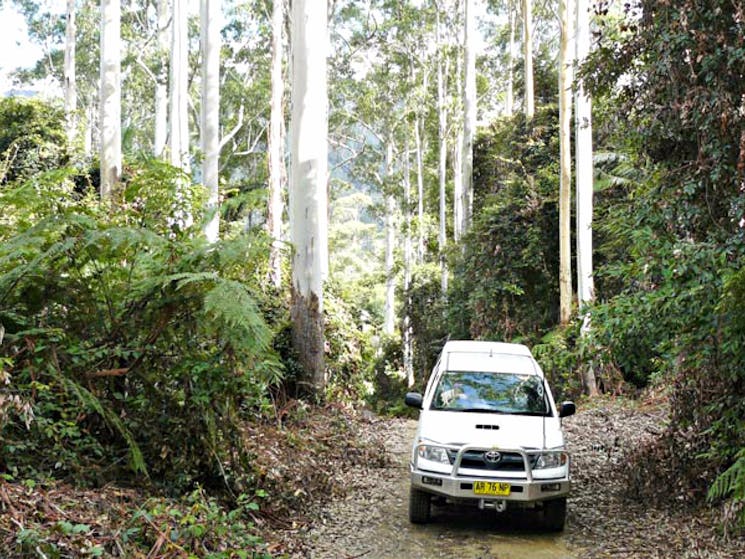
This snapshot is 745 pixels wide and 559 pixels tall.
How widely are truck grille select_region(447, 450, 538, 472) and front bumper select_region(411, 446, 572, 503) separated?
0.18ft

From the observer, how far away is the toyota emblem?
23.4 ft

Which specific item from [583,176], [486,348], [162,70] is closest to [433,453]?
[486,348]

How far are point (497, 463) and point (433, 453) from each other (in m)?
0.61

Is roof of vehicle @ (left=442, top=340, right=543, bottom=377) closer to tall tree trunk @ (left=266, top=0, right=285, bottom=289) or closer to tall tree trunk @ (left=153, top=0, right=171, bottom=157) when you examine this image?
tall tree trunk @ (left=266, top=0, right=285, bottom=289)

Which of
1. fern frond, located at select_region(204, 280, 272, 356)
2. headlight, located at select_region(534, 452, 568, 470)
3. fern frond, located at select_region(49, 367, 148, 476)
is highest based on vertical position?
fern frond, located at select_region(204, 280, 272, 356)

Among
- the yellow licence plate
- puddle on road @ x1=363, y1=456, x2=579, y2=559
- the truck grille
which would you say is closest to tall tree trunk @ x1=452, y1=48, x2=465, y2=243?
puddle on road @ x1=363, y1=456, x2=579, y2=559

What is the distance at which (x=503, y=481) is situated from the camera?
7.01m

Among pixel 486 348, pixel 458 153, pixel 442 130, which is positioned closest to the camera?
pixel 486 348

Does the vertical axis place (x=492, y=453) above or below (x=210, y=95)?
below

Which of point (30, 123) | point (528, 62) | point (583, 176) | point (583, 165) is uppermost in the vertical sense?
point (528, 62)

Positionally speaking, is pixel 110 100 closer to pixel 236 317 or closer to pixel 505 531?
pixel 236 317

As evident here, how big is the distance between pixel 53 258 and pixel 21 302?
46 cm

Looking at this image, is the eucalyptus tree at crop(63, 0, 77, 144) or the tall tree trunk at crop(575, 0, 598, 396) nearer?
the tall tree trunk at crop(575, 0, 598, 396)

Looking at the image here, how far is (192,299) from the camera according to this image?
6.41 m
